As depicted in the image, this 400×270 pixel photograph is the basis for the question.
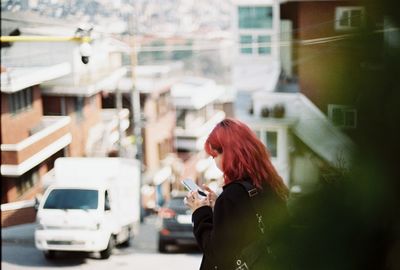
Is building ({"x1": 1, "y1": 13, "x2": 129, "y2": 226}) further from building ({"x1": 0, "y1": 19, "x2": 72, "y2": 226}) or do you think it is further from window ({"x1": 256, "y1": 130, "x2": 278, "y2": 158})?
window ({"x1": 256, "y1": 130, "x2": 278, "y2": 158})

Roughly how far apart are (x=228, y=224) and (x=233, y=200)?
0.17ft

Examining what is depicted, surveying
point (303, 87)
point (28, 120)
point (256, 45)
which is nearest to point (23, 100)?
point (28, 120)

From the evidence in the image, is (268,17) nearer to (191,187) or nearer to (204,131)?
(204,131)

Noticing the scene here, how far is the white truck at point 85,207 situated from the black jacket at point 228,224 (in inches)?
35.4

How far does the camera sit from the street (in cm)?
221

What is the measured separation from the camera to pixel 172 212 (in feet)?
7.91

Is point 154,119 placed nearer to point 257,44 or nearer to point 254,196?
point 257,44

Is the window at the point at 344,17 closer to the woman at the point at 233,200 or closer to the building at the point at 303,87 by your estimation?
the building at the point at 303,87

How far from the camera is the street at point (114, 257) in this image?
7.25 feet

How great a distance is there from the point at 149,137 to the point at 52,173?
0.45 metres

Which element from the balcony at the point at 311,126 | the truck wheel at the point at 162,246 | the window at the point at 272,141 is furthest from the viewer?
the truck wheel at the point at 162,246

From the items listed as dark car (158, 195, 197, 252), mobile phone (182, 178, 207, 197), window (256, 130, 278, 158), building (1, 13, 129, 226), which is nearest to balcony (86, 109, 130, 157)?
building (1, 13, 129, 226)

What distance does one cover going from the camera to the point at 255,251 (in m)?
1.29

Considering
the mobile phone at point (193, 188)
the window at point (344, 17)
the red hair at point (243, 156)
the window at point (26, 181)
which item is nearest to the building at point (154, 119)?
the window at point (26, 181)
